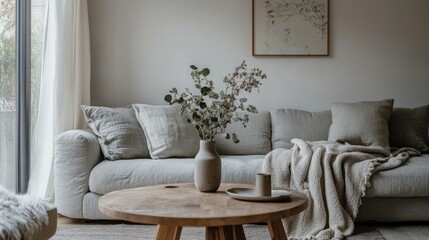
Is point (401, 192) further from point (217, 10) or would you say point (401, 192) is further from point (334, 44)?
point (217, 10)

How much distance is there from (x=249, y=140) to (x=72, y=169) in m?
1.40

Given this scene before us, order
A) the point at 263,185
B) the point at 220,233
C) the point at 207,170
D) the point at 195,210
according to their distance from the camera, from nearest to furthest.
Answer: the point at 195,210 → the point at 220,233 → the point at 263,185 → the point at 207,170

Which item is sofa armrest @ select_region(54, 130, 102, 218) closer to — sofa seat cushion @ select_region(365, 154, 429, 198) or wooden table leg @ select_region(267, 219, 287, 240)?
wooden table leg @ select_region(267, 219, 287, 240)

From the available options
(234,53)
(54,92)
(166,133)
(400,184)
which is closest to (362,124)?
(400,184)

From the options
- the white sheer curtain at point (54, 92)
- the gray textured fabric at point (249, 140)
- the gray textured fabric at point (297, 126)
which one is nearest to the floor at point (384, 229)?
the white sheer curtain at point (54, 92)

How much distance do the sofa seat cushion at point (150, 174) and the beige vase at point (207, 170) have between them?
40.8 inches

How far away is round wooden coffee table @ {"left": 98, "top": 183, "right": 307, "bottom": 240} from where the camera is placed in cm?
178

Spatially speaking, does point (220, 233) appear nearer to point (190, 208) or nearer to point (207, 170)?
point (190, 208)

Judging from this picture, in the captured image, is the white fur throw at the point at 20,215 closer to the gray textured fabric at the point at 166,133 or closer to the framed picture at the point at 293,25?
the gray textured fabric at the point at 166,133

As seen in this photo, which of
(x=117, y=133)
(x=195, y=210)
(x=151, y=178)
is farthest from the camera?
(x=117, y=133)

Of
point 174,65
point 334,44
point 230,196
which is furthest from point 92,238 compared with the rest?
point 334,44

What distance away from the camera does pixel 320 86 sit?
4.50 meters

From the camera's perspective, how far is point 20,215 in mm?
1769

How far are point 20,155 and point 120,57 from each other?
1.22 meters
